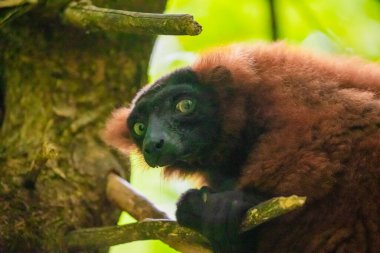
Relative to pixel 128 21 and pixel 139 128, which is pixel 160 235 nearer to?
pixel 139 128

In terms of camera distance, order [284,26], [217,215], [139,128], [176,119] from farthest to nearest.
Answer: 1. [284,26]
2. [139,128]
3. [176,119]
4. [217,215]

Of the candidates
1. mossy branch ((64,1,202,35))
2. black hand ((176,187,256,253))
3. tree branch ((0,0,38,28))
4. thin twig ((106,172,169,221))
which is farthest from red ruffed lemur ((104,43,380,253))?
tree branch ((0,0,38,28))

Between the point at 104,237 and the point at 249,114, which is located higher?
the point at 249,114

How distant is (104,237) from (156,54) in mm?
2638

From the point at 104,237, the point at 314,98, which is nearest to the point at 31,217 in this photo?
the point at 104,237

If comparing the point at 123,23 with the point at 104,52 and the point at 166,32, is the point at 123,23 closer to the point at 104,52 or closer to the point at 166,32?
the point at 166,32

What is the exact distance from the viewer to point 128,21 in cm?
381

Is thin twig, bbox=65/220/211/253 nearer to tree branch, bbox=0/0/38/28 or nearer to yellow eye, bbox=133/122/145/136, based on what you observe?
yellow eye, bbox=133/122/145/136

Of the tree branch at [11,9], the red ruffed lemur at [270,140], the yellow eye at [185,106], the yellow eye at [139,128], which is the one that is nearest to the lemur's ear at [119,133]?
the red ruffed lemur at [270,140]

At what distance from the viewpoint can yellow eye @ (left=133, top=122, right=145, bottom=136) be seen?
4.39 metres

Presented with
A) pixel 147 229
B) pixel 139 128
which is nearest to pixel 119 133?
pixel 139 128

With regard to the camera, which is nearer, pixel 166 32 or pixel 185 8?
pixel 166 32

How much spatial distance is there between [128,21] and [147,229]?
107 cm

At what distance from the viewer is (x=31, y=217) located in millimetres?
4293
